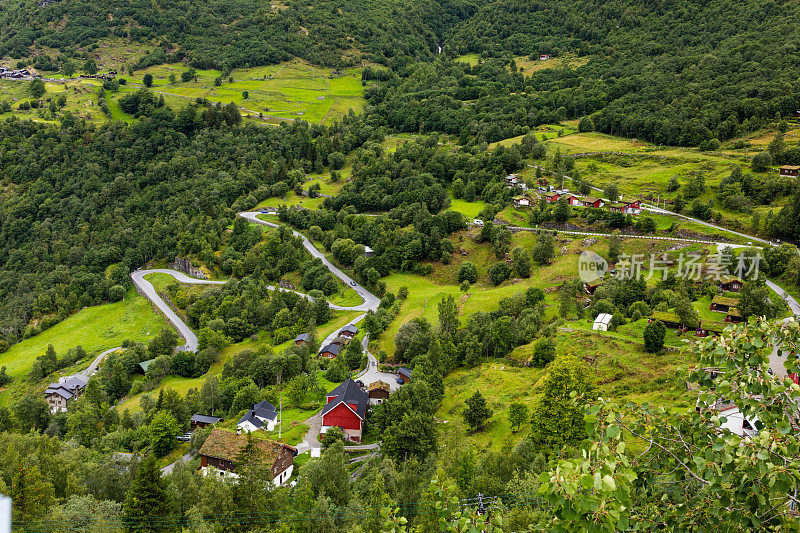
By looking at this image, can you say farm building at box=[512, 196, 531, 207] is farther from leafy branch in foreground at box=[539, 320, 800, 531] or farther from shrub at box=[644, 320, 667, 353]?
leafy branch in foreground at box=[539, 320, 800, 531]

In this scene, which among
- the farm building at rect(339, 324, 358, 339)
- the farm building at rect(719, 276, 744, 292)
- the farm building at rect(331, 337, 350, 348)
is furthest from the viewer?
→ the farm building at rect(339, 324, 358, 339)

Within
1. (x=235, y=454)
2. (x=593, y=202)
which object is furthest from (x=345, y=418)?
(x=593, y=202)

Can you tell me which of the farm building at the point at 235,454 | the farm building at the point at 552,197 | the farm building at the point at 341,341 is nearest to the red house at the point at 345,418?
the farm building at the point at 235,454

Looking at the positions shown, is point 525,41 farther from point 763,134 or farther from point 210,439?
point 210,439

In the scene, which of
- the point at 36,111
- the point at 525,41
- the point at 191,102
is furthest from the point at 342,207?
the point at 525,41

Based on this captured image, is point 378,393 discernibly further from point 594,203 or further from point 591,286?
point 594,203

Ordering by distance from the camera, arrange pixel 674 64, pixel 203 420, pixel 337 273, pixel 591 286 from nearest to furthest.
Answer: pixel 203 420, pixel 591 286, pixel 337 273, pixel 674 64

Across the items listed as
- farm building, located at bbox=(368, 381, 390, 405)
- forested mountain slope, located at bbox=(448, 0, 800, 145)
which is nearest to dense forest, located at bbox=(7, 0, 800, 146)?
forested mountain slope, located at bbox=(448, 0, 800, 145)
